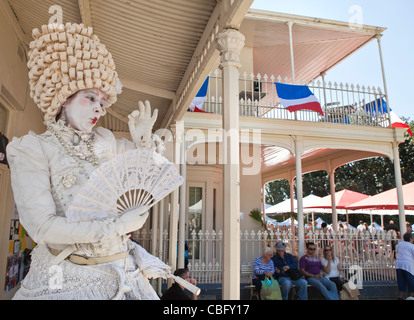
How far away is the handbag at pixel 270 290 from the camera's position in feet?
19.4

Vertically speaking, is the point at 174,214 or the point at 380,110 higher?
the point at 380,110

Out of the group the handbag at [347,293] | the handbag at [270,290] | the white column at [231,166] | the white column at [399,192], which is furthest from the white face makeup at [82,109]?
the white column at [399,192]

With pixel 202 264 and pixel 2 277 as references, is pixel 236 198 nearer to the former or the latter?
pixel 2 277

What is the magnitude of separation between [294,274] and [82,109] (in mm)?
6219

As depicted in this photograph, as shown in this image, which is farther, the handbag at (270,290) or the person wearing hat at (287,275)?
the person wearing hat at (287,275)

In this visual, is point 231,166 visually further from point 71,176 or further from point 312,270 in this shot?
point 312,270

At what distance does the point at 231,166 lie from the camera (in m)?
2.90

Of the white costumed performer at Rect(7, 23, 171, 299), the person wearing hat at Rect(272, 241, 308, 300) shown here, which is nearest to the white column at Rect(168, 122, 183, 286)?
the person wearing hat at Rect(272, 241, 308, 300)

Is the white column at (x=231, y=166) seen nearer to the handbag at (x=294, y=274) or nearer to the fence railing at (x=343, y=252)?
the handbag at (x=294, y=274)

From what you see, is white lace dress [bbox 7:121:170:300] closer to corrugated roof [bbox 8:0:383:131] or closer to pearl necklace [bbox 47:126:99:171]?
pearl necklace [bbox 47:126:99:171]

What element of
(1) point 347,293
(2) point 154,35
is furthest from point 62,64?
(1) point 347,293

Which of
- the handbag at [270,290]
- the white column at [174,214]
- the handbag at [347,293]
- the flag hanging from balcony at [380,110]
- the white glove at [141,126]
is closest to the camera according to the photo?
the white glove at [141,126]

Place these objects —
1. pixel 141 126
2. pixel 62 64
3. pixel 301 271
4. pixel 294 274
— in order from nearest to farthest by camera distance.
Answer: pixel 62 64
pixel 141 126
pixel 294 274
pixel 301 271

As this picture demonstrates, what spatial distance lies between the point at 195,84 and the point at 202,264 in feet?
15.2
